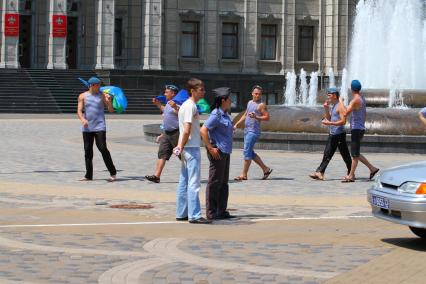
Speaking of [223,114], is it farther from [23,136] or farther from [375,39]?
[375,39]

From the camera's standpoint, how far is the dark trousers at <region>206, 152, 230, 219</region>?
1433 cm

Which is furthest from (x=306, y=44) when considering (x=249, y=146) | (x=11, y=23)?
(x=249, y=146)

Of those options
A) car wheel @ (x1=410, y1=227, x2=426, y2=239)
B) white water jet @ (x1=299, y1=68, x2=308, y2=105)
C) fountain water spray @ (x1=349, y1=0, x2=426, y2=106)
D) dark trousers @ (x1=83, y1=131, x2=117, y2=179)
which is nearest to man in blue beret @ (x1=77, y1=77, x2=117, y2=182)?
dark trousers @ (x1=83, y1=131, x2=117, y2=179)

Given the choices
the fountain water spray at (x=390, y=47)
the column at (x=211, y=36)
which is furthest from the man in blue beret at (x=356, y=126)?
the column at (x=211, y=36)

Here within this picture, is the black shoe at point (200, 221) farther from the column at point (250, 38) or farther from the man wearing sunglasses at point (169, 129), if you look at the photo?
the column at point (250, 38)

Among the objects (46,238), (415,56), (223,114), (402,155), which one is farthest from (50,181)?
(415,56)

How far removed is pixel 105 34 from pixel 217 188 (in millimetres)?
46536

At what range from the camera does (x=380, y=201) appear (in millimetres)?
12141

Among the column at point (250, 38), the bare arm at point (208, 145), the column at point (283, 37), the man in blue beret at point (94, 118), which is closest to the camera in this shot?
the bare arm at point (208, 145)

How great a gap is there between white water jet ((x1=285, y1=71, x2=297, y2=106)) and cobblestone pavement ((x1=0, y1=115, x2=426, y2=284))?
35.8m

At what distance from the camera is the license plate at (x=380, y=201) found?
39.3 feet

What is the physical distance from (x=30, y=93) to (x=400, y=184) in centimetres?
4550

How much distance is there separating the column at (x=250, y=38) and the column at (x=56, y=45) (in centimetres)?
1246

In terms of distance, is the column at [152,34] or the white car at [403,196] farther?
the column at [152,34]
